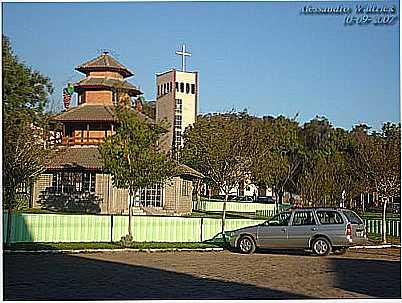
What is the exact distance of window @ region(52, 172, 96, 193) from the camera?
33.3m

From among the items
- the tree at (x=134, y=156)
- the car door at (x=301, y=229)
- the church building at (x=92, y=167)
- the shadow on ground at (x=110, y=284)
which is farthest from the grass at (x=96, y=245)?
the church building at (x=92, y=167)

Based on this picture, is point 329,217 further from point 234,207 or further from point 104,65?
point 234,207

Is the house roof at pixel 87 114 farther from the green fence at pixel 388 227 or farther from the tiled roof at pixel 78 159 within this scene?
the green fence at pixel 388 227

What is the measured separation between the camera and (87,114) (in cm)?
3416

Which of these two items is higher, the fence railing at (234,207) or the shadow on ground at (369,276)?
the fence railing at (234,207)

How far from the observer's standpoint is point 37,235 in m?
22.2

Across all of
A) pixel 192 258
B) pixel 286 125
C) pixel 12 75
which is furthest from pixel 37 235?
pixel 286 125

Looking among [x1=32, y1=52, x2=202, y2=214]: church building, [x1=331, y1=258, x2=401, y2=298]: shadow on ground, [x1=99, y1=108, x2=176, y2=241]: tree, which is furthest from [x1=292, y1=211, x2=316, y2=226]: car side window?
[x1=32, y1=52, x2=202, y2=214]: church building

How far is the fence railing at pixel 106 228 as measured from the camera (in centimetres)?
2211

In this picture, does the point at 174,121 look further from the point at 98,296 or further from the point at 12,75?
the point at 98,296

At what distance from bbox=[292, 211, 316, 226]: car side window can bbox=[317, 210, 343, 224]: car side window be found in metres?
0.23

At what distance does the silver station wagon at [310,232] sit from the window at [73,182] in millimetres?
12989

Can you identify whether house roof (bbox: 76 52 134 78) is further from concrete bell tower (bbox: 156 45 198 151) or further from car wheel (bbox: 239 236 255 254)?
car wheel (bbox: 239 236 255 254)

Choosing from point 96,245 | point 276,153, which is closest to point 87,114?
point 276,153
